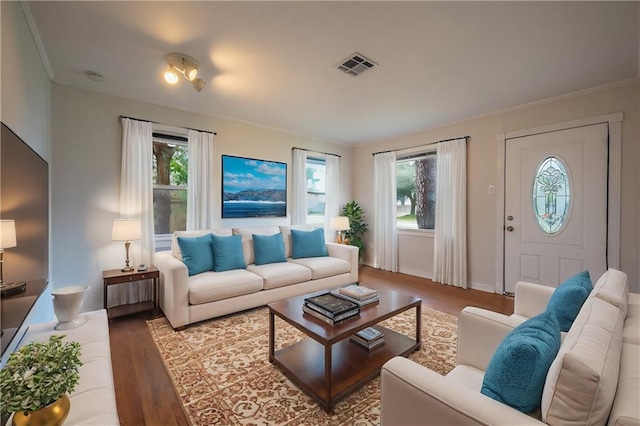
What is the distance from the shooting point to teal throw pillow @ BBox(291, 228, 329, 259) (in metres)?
3.92

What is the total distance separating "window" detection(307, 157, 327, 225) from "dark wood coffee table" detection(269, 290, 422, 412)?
2972 mm

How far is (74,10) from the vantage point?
1877 mm

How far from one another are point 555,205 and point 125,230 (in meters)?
4.92

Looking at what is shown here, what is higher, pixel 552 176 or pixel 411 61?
pixel 411 61

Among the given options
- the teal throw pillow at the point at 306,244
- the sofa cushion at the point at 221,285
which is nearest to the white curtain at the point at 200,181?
the sofa cushion at the point at 221,285

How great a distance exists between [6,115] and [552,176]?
4960mm

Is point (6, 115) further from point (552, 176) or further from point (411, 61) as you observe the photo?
point (552, 176)

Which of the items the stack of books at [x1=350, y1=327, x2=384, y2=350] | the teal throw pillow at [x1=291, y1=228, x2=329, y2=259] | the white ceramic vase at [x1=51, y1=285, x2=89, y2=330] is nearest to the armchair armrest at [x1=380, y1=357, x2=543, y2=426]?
the stack of books at [x1=350, y1=327, x2=384, y2=350]

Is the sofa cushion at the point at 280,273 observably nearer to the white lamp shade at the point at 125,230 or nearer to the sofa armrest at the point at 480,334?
the white lamp shade at the point at 125,230

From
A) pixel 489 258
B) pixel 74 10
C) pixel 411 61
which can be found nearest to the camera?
pixel 74 10

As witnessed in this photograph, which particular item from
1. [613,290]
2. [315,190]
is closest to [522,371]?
[613,290]

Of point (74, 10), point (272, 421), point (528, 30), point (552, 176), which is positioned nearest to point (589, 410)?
point (272, 421)

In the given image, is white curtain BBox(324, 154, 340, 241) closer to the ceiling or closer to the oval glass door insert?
the ceiling

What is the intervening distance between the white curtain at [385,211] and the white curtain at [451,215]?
2.65 feet
